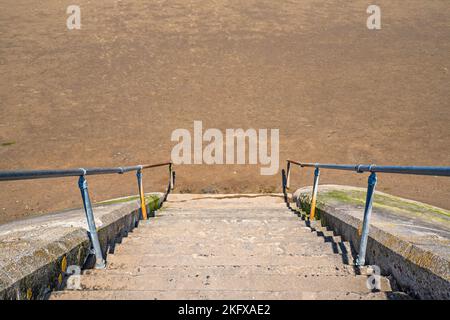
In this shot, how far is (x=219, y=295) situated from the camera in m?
2.32

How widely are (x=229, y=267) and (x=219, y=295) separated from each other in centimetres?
68

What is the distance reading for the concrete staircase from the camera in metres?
2.36

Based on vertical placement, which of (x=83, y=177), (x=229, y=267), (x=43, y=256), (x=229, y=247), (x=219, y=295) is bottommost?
(x=229, y=247)

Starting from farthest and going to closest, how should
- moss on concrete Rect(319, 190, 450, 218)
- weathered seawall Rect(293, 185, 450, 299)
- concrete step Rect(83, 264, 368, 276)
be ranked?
moss on concrete Rect(319, 190, 450, 218) → concrete step Rect(83, 264, 368, 276) → weathered seawall Rect(293, 185, 450, 299)

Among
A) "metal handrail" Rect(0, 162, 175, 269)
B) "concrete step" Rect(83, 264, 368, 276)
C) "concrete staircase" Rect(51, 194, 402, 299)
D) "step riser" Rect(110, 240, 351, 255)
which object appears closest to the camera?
"metal handrail" Rect(0, 162, 175, 269)

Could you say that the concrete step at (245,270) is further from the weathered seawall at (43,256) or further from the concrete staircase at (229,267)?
the weathered seawall at (43,256)

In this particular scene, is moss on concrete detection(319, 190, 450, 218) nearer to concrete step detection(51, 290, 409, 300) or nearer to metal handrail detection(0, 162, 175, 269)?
concrete step detection(51, 290, 409, 300)

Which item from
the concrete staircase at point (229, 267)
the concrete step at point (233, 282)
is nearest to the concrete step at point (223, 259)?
the concrete staircase at point (229, 267)

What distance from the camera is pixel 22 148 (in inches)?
568

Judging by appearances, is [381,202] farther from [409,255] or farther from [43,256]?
[43,256]

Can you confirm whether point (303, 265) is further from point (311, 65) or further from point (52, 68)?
point (52, 68)

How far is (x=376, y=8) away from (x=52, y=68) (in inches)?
952


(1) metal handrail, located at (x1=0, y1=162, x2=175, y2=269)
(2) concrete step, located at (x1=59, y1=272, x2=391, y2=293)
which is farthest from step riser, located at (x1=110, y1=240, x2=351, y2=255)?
(2) concrete step, located at (x1=59, y1=272, x2=391, y2=293)

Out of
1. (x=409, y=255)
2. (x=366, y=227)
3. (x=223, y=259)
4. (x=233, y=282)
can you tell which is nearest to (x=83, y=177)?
(x=223, y=259)
